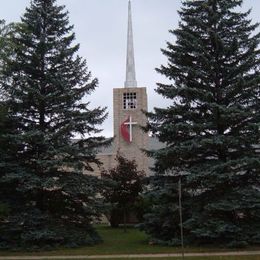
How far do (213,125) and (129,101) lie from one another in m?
Answer: 26.6

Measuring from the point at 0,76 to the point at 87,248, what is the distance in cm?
798

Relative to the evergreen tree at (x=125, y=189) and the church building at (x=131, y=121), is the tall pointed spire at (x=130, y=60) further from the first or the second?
the evergreen tree at (x=125, y=189)

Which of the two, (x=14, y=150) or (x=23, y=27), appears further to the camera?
(x=23, y=27)

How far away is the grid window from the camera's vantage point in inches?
1735

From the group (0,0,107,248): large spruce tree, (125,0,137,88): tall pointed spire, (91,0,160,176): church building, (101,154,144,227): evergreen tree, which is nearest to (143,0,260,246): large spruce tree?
(0,0,107,248): large spruce tree

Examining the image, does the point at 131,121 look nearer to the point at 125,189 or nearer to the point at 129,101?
the point at 129,101

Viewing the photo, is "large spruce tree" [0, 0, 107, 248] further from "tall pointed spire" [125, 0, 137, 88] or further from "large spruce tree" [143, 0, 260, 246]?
"tall pointed spire" [125, 0, 137, 88]

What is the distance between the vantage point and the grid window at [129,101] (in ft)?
145

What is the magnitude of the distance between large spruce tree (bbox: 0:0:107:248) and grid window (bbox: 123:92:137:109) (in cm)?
2329

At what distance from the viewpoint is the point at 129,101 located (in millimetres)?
44250

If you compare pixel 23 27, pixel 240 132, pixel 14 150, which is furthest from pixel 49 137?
pixel 240 132

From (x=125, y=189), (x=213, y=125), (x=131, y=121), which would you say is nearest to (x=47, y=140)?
(x=213, y=125)

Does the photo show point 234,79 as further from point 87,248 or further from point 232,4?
point 87,248

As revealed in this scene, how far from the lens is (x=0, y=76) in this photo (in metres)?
20.4
